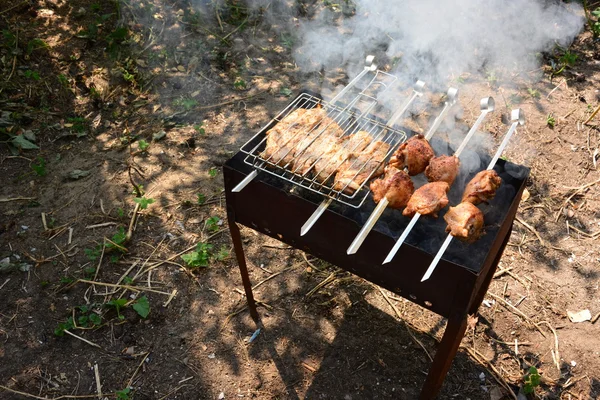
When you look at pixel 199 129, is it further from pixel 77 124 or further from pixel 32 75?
pixel 32 75

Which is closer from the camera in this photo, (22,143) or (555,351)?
(555,351)

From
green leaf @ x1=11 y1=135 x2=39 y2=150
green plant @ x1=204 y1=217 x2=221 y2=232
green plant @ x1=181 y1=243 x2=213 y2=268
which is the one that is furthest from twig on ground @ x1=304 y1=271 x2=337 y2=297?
green leaf @ x1=11 y1=135 x2=39 y2=150

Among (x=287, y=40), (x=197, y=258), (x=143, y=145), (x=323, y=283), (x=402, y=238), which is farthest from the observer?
(x=287, y=40)

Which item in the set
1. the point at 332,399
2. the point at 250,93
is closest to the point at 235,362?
the point at 332,399

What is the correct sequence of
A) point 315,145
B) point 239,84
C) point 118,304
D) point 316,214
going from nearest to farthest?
point 316,214
point 315,145
point 118,304
point 239,84

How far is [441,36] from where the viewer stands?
7559 millimetres

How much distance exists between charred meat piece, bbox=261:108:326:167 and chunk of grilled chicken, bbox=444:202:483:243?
3.54 feet

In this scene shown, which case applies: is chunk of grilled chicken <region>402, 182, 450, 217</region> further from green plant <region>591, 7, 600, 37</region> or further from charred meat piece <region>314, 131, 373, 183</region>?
green plant <region>591, 7, 600, 37</region>

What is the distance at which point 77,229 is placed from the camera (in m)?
5.14

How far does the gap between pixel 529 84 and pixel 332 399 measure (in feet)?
17.3

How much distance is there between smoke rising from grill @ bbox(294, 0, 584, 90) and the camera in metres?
7.31

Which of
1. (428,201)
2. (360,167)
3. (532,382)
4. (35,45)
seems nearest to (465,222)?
(428,201)

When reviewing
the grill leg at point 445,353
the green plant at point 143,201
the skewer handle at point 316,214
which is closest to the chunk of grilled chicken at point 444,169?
the skewer handle at point 316,214

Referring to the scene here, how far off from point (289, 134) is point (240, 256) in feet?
3.57
